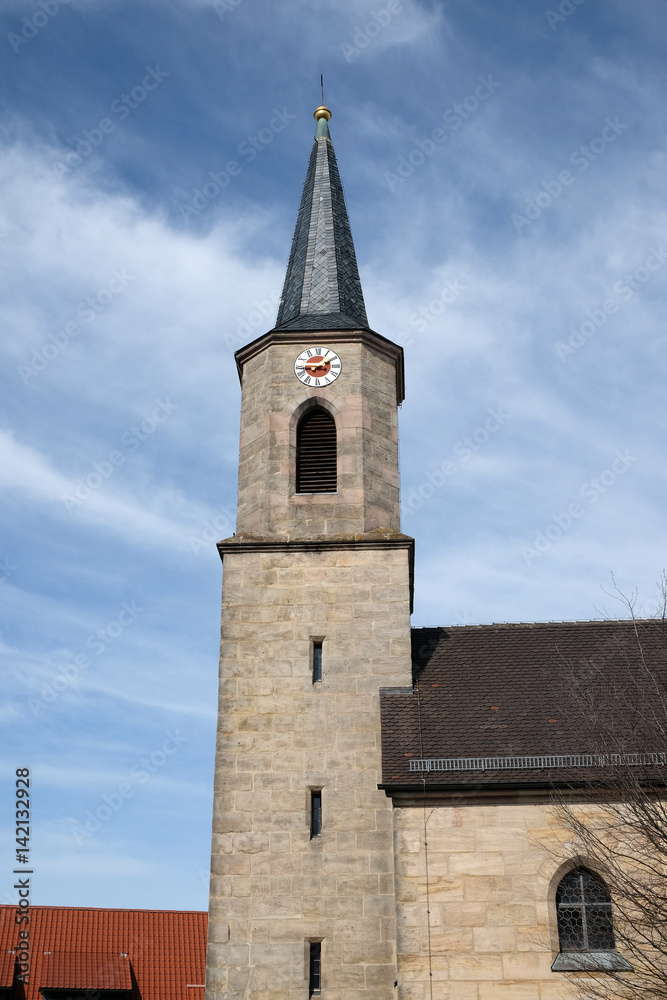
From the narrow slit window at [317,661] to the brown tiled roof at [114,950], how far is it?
66.7 ft

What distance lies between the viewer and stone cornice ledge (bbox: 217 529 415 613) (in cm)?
2048

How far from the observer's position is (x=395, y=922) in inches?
666

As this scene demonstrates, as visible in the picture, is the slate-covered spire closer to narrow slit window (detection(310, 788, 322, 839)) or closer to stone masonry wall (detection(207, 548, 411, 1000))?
stone masonry wall (detection(207, 548, 411, 1000))

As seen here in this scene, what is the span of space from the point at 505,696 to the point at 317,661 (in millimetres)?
3322

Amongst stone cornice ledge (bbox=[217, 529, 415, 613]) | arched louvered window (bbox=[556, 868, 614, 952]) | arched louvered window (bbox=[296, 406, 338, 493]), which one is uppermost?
arched louvered window (bbox=[296, 406, 338, 493])

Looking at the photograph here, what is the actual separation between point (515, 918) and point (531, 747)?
2.63 m

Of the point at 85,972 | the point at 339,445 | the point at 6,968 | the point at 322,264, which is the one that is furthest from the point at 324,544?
the point at 6,968

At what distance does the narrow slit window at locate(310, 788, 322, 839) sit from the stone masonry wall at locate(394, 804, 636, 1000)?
4.93ft

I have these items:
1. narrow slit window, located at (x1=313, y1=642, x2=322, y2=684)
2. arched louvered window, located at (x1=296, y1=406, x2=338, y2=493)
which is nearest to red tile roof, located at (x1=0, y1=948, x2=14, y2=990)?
narrow slit window, located at (x1=313, y1=642, x2=322, y2=684)

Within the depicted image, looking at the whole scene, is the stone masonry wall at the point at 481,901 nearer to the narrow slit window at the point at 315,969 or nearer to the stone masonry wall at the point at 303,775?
the stone masonry wall at the point at 303,775

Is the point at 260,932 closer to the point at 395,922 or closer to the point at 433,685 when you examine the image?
the point at 395,922

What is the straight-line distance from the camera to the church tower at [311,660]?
17250 mm

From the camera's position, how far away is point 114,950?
123 feet

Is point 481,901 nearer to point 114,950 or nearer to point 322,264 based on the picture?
point 322,264
